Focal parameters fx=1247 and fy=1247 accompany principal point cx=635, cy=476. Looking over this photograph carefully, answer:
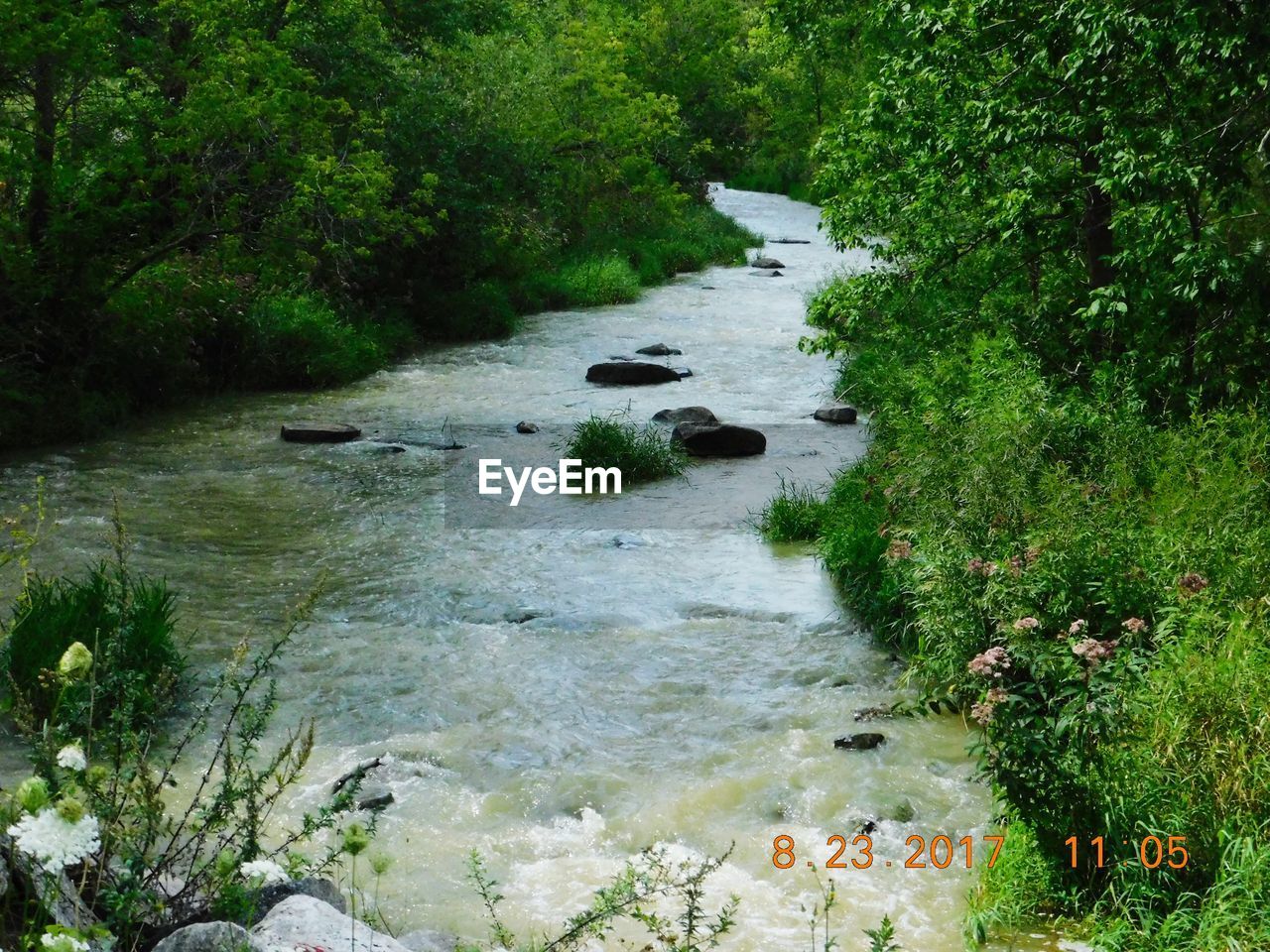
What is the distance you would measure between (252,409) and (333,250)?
2.55 metres

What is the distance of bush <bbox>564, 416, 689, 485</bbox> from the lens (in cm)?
1332

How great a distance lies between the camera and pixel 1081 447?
322 inches

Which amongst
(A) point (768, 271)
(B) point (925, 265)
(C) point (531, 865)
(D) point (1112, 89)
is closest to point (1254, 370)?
(D) point (1112, 89)

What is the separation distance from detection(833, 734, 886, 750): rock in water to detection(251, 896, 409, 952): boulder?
3288 mm

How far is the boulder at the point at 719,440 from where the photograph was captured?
14.4m

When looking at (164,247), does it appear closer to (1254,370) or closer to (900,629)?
(900,629)

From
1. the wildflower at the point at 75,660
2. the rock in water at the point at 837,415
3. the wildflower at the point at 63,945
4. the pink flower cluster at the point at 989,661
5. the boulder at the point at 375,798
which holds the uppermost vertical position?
the wildflower at the point at 75,660

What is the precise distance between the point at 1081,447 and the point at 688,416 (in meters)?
7.43

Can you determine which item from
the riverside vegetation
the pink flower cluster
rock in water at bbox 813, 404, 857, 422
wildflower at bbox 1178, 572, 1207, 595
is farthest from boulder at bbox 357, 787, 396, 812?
rock in water at bbox 813, 404, 857, 422

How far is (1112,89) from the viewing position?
865 centimetres

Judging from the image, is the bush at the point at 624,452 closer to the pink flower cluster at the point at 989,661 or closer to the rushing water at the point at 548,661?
the rushing water at the point at 548,661

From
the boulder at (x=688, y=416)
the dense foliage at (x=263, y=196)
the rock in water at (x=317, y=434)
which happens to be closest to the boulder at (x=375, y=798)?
the rock in water at (x=317, y=434)
